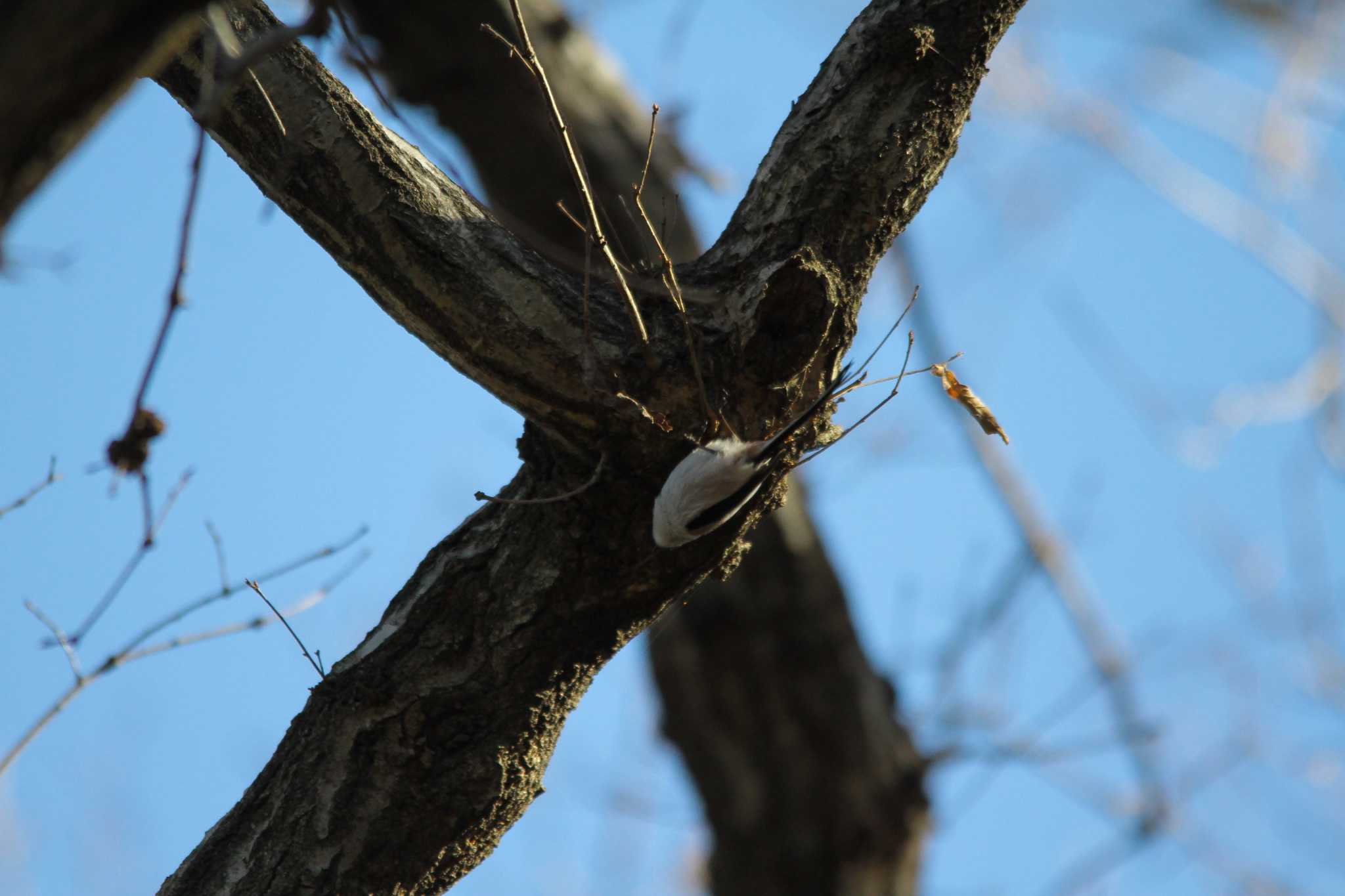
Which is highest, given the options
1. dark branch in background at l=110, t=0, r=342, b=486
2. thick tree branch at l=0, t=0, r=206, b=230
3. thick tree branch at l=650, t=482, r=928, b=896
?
thick tree branch at l=650, t=482, r=928, b=896

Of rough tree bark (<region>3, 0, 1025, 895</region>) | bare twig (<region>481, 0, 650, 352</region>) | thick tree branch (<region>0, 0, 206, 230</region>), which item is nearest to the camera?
thick tree branch (<region>0, 0, 206, 230</region>)

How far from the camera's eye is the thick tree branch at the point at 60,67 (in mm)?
689

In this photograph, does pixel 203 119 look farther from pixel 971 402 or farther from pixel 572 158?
pixel 971 402

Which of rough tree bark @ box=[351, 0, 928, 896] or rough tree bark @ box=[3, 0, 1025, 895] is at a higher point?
rough tree bark @ box=[351, 0, 928, 896]

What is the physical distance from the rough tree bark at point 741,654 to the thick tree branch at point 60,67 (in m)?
2.57

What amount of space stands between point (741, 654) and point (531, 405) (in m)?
2.17

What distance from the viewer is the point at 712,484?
1.38 meters

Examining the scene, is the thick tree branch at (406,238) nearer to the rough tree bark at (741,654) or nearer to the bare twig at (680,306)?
the bare twig at (680,306)

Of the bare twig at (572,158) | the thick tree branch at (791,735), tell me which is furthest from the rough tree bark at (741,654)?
the bare twig at (572,158)

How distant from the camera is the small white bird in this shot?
1381mm

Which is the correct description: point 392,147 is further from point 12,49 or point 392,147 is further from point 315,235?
point 12,49

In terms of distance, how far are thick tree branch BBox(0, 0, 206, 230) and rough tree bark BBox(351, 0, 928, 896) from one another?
257cm

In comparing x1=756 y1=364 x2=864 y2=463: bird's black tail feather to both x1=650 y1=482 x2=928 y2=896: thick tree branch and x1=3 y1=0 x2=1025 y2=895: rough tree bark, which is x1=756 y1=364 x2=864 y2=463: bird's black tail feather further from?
x1=650 y1=482 x2=928 y2=896: thick tree branch

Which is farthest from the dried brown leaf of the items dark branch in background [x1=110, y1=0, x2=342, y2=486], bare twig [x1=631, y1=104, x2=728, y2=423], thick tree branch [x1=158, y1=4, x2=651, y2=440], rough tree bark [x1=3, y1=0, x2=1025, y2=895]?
dark branch in background [x1=110, y1=0, x2=342, y2=486]
